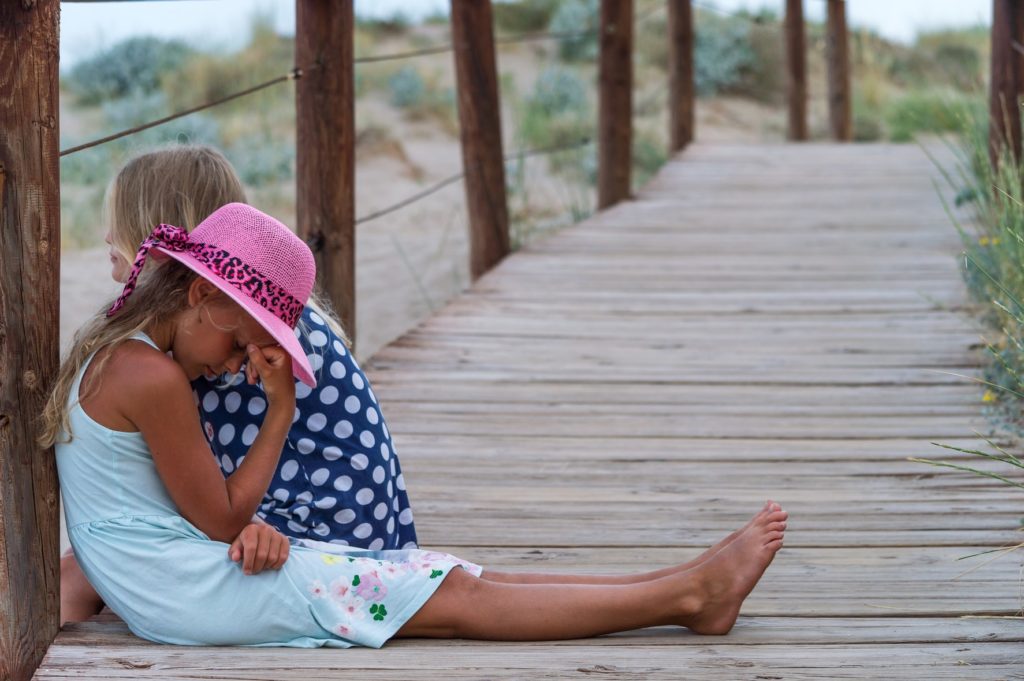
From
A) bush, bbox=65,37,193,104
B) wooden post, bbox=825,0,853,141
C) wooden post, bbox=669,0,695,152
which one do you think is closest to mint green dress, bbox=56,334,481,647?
wooden post, bbox=669,0,695,152

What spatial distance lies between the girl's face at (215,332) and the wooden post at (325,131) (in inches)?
54.0

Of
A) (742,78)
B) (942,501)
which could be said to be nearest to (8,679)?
(942,501)

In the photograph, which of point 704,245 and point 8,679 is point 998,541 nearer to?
point 8,679

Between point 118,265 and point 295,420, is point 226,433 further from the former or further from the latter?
point 118,265

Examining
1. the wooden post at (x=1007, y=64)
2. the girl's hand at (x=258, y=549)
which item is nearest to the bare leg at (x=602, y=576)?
the girl's hand at (x=258, y=549)

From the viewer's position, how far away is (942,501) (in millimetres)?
2551

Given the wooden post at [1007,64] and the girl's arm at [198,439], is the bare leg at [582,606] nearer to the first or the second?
the girl's arm at [198,439]

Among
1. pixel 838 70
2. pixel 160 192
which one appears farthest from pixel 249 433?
pixel 838 70

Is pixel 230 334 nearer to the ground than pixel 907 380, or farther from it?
farther from it

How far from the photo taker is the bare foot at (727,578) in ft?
6.22

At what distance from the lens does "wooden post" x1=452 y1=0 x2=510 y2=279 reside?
484cm

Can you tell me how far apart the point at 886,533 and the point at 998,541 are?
186 mm

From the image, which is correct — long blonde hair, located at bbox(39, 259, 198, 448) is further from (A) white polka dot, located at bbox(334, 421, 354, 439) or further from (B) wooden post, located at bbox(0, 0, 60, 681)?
(A) white polka dot, located at bbox(334, 421, 354, 439)

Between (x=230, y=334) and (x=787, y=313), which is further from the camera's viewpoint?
(x=787, y=313)
